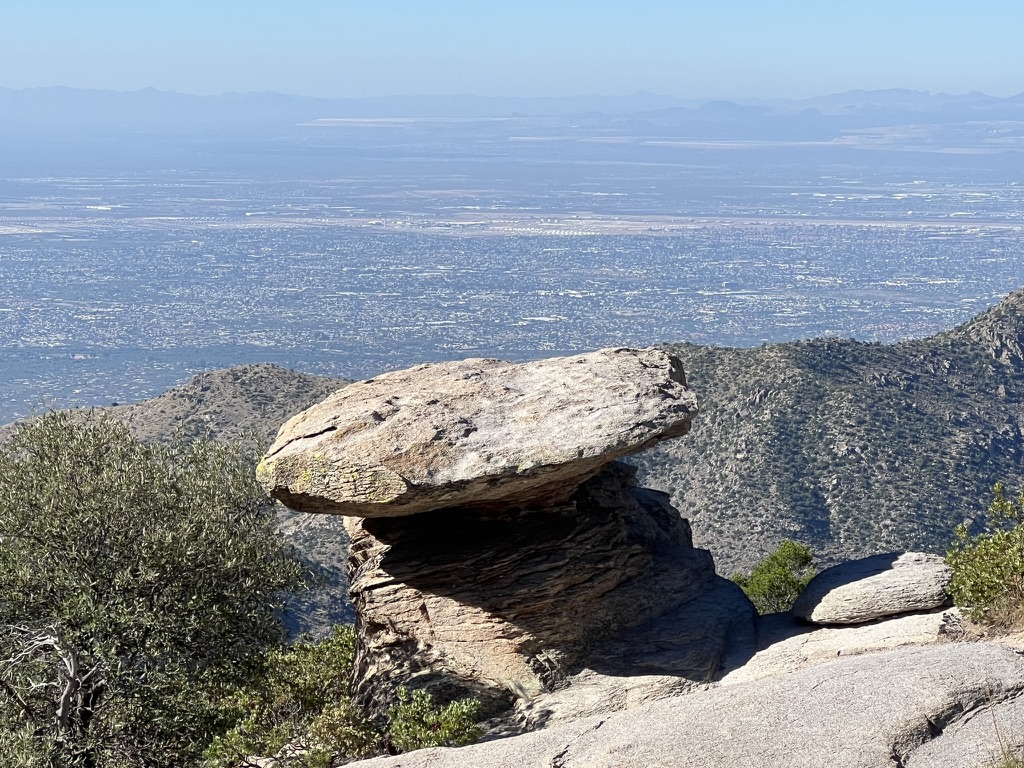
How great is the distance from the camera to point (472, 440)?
2005 centimetres

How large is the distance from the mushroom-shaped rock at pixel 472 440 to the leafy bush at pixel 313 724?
124 inches

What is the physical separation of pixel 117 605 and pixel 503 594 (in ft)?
20.5

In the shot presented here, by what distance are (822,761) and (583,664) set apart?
22.9 ft

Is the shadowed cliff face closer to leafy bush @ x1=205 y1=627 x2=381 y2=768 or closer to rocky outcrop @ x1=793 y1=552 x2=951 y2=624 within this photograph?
leafy bush @ x1=205 y1=627 x2=381 y2=768

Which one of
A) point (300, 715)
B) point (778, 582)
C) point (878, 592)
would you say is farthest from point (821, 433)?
point (300, 715)

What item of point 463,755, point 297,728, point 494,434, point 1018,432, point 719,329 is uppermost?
Answer: point 494,434

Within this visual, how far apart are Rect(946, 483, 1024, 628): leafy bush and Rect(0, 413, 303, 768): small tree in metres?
11.7

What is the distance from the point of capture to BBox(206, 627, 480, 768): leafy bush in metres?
18.1

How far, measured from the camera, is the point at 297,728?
19.8 metres

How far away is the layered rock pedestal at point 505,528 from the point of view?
19906 mm

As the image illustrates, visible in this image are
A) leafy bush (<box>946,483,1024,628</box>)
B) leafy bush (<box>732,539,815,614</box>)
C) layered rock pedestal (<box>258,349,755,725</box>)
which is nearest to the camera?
leafy bush (<box>946,483,1024,628</box>)

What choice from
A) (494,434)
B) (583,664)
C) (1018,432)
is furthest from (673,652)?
(1018,432)

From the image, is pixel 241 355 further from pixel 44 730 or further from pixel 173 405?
pixel 44 730

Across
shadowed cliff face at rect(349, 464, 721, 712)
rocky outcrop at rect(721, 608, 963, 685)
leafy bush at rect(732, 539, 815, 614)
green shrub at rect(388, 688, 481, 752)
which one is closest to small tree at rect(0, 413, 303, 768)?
shadowed cliff face at rect(349, 464, 721, 712)
